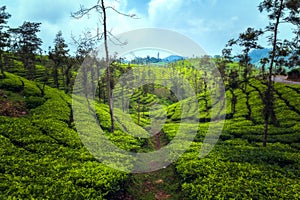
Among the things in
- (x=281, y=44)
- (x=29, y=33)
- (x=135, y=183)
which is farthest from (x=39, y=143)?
(x=29, y=33)

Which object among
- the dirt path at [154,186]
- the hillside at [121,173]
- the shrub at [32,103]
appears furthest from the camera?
the shrub at [32,103]

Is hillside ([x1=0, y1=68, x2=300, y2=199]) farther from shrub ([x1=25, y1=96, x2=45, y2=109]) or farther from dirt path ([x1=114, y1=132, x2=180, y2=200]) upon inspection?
shrub ([x1=25, y1=96, x2=45, y2=109])

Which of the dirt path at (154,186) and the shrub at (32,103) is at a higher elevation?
the shrub at (32,103)

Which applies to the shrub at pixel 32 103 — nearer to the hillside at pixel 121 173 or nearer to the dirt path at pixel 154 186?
the hillside at pixel 121 173

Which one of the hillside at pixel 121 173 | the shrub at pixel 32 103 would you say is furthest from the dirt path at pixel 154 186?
the shrub at pixel 32 103

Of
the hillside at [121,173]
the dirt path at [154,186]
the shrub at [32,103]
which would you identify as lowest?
the dirt path at [154,186]

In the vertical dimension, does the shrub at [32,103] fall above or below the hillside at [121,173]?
above

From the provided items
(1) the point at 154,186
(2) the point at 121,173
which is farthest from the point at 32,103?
(1) the point at 154,186

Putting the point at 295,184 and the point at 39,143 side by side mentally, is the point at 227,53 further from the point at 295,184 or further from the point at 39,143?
the point at 39,143

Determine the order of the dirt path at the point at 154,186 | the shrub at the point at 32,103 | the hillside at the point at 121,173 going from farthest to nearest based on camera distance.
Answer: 1. the shrub at the point at 32,103
2. the dirt path at the point at 154,186
3. the hillside at the point at 121,173

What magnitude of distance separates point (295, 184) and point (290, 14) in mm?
13350

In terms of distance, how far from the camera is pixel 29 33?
60.5m

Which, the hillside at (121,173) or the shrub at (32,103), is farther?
the shrub at (32,103)

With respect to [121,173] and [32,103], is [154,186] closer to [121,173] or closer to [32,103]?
[121,173]
